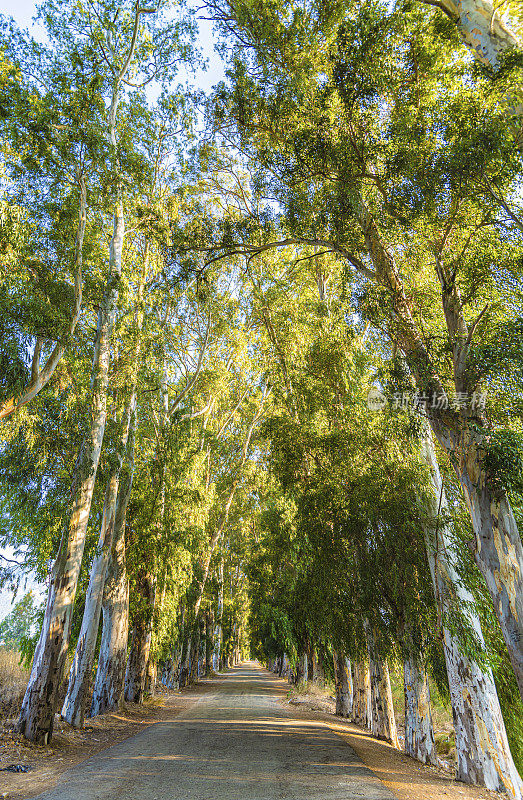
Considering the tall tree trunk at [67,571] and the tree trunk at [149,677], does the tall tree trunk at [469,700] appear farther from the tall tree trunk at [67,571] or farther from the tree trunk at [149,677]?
the tree trunk at [149,677]

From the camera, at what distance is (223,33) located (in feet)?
33.0

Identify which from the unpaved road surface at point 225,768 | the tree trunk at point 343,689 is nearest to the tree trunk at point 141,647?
the unpaved road surface at point 225,768

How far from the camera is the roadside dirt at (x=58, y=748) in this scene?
617cm

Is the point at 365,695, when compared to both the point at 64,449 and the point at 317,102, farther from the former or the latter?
the point at 317,102

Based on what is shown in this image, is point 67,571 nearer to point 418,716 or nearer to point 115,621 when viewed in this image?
point 115,621

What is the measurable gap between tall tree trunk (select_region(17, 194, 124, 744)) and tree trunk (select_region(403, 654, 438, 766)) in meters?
6.76

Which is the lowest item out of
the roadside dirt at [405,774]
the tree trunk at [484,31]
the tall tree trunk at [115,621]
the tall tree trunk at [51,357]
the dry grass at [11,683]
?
the roadside dirt at [405,774]

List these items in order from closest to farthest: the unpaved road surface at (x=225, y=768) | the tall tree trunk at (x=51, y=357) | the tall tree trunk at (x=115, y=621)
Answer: the unpaved road surface at (x=225, y=768) < the tall tree trunk at (x=51, y=357) < the tall tree trunk at (x=115, y=621)

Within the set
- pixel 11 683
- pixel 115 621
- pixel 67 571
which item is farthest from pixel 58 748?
pixel 11 683

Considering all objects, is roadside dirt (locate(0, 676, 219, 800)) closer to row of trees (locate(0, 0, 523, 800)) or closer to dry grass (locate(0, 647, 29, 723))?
row of trees (locate(0, 0, 523, 800))

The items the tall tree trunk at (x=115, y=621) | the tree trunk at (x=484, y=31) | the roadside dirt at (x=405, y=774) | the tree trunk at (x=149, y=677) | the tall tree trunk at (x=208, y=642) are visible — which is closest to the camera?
the roadside dirt at (x=405, y=774)

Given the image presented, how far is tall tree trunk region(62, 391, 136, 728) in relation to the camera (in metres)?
10.2

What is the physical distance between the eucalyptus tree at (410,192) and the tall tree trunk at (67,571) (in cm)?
350

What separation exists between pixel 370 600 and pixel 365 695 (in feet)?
15.7
